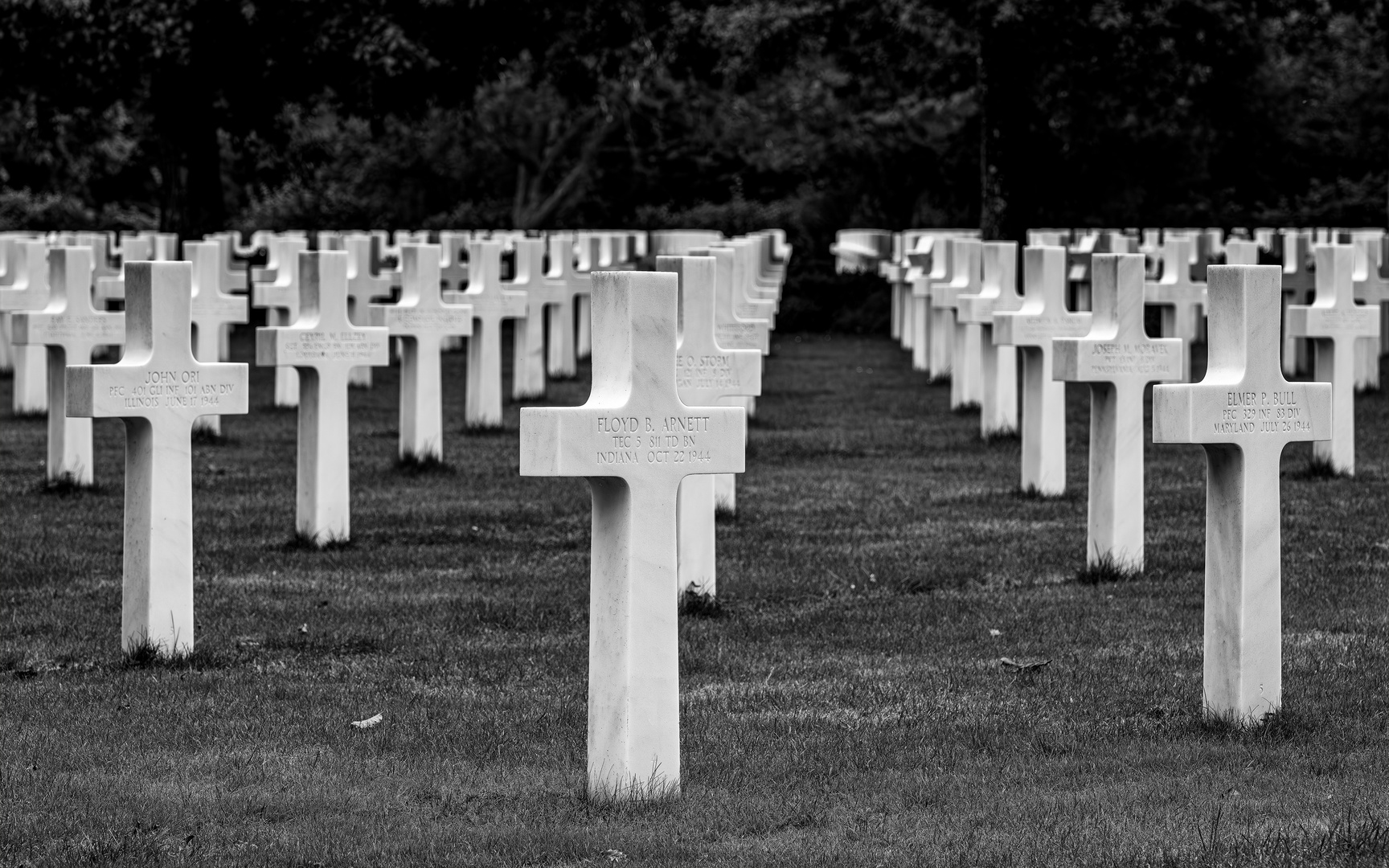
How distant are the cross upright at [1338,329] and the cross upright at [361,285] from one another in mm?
8026

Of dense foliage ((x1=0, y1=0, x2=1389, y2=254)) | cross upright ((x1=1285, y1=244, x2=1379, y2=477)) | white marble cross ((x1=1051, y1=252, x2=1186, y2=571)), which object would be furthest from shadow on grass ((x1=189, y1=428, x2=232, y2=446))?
dense foliage ((x1=0, y1=0, x2=1389, y2=254))

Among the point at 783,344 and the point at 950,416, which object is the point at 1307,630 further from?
the point at 783,344

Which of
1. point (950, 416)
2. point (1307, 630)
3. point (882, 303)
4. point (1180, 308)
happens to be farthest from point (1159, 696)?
point (882, 303)

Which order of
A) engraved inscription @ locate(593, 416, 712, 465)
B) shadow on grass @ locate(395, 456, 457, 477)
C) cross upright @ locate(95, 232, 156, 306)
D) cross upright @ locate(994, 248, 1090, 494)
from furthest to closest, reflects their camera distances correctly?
cross upright @ locate(95, 232, 156, 306)
shadow on grass @ locate(395, 456, 457, 477)
cross upright @ locate(994, 248, 1090, 494)
engraved inscription @ locate(593, 416, 712, 465)

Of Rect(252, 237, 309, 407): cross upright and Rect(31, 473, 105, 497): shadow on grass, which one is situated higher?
→ Rect(252, 237, 309, 407): cross upright

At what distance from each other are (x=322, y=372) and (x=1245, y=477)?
16.4ft

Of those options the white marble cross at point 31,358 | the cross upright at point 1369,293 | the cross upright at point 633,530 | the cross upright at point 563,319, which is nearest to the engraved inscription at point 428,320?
the white marble cross at point 31,358

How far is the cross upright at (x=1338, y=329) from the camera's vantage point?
12555 mm

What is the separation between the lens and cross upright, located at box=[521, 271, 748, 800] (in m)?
5.59

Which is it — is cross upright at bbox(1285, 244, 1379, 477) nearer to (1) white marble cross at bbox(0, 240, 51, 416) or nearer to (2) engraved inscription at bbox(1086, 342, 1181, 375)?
(2) engraved inscription at bbox(1086, 342, 1181, 375)

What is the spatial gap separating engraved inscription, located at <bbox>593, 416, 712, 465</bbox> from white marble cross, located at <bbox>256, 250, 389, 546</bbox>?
470cm

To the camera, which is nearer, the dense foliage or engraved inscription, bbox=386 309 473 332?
engraved inscription, bbox=386 309 473 332

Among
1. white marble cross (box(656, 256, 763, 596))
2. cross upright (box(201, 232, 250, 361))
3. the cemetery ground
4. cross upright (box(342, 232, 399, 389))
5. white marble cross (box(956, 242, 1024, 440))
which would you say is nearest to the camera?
the cemetery ground

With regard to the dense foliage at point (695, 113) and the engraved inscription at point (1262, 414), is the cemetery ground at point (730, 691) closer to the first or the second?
the engraved inscription at point (1262, 414)
